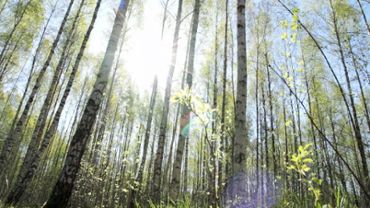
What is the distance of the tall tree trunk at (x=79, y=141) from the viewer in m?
4.59

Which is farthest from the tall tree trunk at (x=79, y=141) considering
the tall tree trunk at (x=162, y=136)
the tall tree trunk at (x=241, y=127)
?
the tall tree trunk at (x=162, y=136)

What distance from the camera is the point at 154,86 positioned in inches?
498

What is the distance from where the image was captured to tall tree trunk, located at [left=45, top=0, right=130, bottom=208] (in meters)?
4.59

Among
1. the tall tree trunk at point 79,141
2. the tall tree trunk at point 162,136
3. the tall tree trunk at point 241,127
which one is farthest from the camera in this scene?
the tall tree trunk at point 162,136

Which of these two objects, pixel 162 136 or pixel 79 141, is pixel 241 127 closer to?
pixel 79 141

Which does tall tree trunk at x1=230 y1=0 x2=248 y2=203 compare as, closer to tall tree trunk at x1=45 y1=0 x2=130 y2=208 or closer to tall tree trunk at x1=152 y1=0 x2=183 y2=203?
tall tree trunk at x1=45 y1=0 x2=130 y2=208

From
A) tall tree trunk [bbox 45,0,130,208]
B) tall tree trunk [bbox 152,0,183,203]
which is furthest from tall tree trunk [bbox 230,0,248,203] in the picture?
tall tree trunk [bbox 152,0,183,203]

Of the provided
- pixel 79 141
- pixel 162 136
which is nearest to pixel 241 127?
pixel 79 141

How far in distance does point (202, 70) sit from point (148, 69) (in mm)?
4640

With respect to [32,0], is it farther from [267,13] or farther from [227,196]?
[227,196]

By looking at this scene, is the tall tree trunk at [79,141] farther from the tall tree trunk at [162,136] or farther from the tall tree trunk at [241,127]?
the tall tree trunk at [162,136]

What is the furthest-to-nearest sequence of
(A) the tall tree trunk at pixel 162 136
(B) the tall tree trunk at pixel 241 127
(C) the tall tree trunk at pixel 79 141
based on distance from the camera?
(A) the tall tree trunk at pixel 162 136 < (C) the tall tree trunk at pixel 79 141 < (B) the tall tree trunk at pixel 241 127

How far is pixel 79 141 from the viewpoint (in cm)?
510

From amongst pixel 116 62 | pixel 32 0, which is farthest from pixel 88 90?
pixel 32 0
